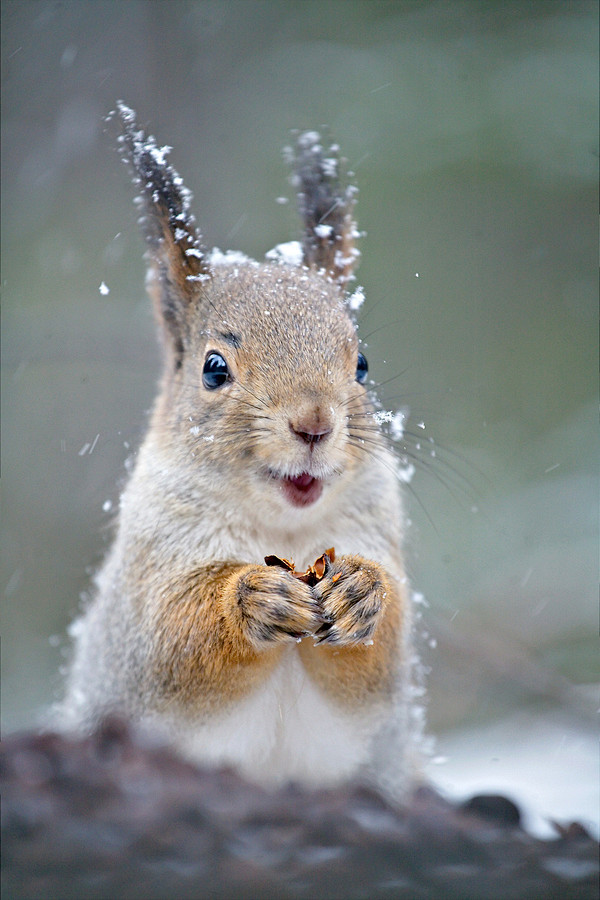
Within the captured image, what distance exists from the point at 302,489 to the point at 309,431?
15cm

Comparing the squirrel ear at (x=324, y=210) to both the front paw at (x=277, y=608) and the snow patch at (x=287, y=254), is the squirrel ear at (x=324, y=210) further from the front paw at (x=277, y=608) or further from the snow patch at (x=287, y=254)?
the front paw at (x=277, y=608)

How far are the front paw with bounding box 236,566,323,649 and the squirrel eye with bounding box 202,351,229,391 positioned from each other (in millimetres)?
337

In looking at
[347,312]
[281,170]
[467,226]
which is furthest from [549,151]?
[347,312]

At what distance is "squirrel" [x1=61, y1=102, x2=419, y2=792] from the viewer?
1321mm

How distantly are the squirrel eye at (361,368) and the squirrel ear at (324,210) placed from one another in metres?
0.18

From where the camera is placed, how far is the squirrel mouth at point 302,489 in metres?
1.35

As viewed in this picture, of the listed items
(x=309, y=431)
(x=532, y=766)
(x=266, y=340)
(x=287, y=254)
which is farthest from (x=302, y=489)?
(x=532, y=766)

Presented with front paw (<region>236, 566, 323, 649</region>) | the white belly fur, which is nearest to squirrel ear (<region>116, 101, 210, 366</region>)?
front paw (<region>236, 566, 323, 649</region>)

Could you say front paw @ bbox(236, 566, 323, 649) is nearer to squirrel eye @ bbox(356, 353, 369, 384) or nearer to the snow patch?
squirrel eye @ bbox(356, 353, 369, 384)

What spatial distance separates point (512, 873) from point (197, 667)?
0.60m

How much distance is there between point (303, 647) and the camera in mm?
1480

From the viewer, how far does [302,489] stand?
137 cm

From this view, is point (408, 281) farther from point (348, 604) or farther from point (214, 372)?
point (348, 604)

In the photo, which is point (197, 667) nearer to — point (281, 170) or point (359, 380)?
point (359, 380)
